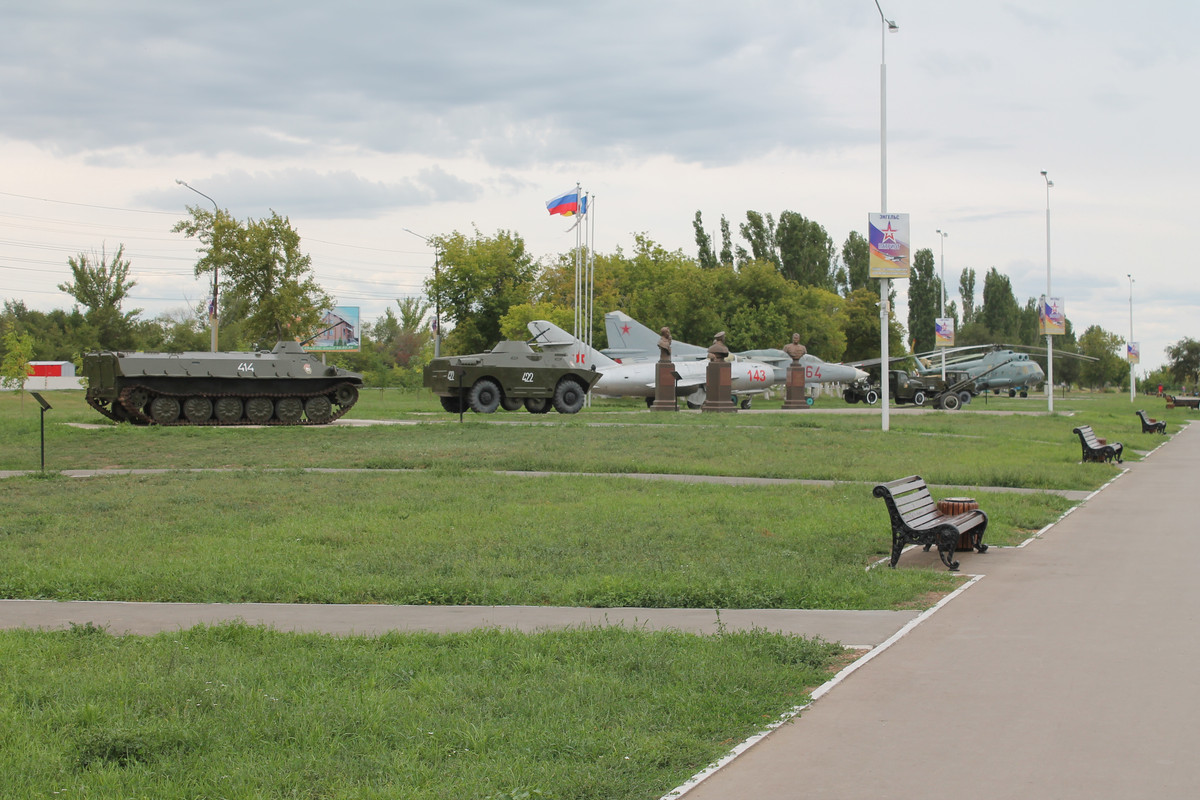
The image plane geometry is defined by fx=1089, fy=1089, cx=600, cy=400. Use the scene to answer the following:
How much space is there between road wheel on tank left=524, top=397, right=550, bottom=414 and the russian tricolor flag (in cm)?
1541

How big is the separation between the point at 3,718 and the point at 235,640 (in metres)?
1.63

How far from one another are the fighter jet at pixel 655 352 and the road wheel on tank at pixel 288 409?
19.2m

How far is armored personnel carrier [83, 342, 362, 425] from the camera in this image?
→ 28.6 m

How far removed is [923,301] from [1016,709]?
8622cm

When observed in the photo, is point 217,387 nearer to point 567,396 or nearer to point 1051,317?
point 567,396

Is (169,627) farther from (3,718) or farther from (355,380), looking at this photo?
(355,380)

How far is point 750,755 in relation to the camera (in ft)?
15.4

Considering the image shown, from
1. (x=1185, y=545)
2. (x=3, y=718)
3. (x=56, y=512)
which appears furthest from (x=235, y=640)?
(x=1185, y=545)

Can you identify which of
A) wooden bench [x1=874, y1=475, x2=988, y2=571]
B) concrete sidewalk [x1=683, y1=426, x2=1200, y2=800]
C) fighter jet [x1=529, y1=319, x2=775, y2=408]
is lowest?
concrete sidewalk [x1=683, y1=426, x2=1200, y2=800]

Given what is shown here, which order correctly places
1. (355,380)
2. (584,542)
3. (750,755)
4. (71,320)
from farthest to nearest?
(71,320) < (355,380) < (584,542) < (750,755)

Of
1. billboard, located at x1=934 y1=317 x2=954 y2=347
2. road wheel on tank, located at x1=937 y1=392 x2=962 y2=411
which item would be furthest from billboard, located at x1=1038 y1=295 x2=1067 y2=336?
billboard, located at x1=934 y1=317 x2=954 y2=347

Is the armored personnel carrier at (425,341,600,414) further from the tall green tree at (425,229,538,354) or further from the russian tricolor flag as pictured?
the tall green tree at (425,229,538,354)

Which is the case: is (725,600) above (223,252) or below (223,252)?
below

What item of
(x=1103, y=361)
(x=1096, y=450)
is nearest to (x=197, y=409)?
(x=1096, y=450)
